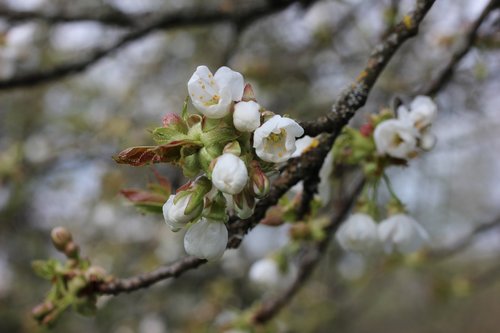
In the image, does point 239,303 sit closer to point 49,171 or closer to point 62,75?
point 49,171

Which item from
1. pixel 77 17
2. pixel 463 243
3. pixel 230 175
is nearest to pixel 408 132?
pixel 230 175

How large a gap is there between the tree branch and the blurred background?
19 millimetres

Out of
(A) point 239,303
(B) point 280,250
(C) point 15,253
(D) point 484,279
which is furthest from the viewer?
(C) point 15,253

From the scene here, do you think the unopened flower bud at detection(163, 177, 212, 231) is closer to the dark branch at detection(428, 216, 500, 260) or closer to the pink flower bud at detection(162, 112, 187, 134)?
the pink flower bud at detection(162, 112, 187, 134)

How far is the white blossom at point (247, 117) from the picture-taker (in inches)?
33.9

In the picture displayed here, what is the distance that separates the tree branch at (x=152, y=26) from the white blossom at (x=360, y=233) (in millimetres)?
1180

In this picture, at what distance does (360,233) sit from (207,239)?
1.81ft

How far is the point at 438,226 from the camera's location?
569 cm

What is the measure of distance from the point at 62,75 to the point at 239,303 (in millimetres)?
2670

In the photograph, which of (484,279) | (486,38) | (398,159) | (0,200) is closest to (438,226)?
(484,279)

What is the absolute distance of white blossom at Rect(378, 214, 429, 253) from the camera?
1.34 metres

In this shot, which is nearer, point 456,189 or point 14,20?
point 14,20

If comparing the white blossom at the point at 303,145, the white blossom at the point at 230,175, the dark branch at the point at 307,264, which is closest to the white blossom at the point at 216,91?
the white blossom at the point at 230,175

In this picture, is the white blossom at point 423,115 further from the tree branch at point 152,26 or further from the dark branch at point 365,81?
the tree branch at point 152,26
